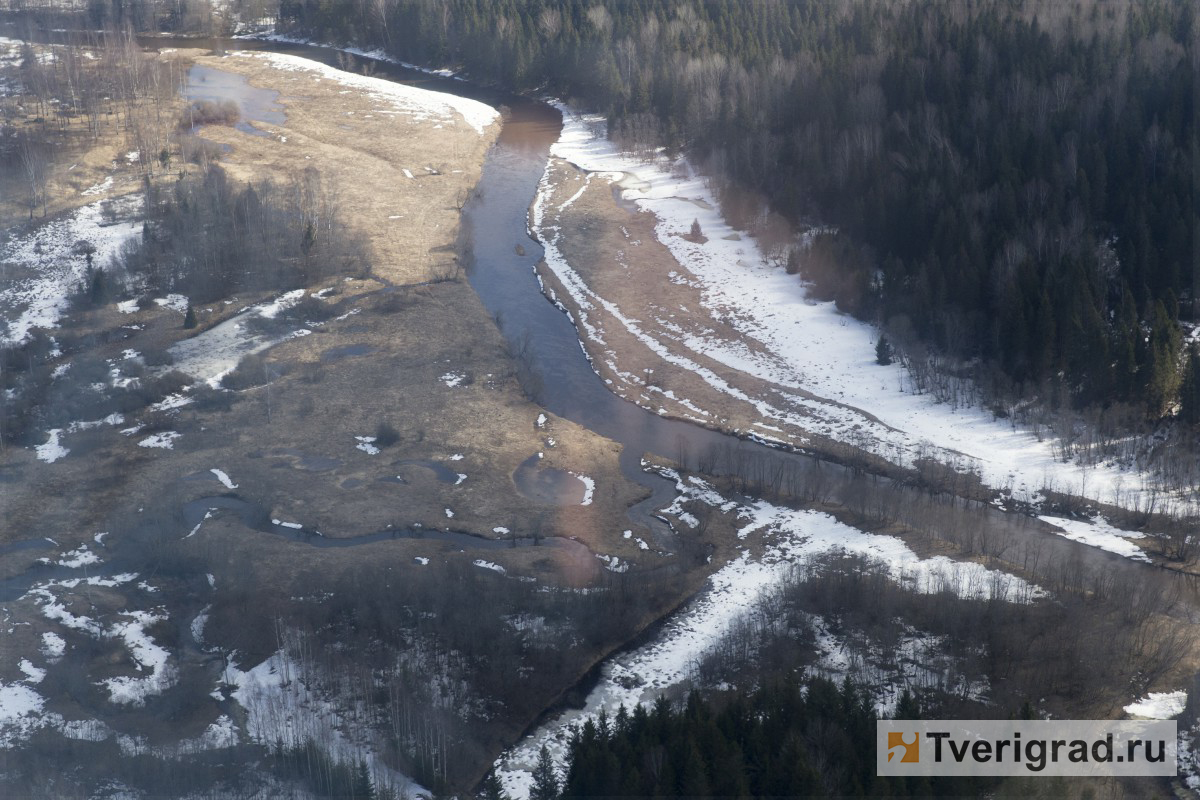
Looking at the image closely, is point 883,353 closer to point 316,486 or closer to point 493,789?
point 316,486

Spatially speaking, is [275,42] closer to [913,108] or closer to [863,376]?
[913,108]

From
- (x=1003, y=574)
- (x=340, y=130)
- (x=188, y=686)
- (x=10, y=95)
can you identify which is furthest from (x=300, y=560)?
(x=10, y=95)

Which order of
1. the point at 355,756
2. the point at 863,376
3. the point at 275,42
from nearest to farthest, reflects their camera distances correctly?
the point at 355,756
the point at 863,376
the point at 275,42

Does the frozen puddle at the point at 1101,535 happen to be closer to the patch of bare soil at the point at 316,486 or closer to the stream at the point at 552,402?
Answer: the stream at the point at 552,402

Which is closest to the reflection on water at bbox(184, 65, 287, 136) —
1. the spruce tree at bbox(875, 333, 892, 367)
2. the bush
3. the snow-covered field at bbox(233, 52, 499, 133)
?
the bush

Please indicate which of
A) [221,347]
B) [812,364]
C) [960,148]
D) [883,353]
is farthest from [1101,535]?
[221,347]

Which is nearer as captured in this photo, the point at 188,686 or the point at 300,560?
the point at 188,686
